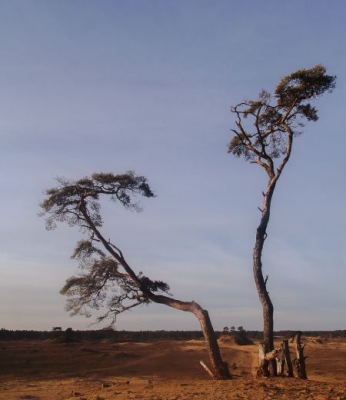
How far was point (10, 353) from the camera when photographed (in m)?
40.8

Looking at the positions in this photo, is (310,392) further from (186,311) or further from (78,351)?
(78,351)

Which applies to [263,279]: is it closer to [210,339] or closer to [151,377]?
[210,339]

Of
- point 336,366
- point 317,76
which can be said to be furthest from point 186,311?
point 336,366

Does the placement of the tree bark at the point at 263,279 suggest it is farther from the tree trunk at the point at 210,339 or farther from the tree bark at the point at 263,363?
the tree trunk at the point at 210,339

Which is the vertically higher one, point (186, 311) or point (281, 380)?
point (186, 311)

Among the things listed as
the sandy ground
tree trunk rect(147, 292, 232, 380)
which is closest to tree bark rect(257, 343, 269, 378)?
the sandy ground

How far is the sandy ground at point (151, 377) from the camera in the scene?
13031mm

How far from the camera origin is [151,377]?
2661cm

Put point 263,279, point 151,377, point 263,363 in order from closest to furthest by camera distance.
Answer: point 263,363
point 263,279
point 151,377

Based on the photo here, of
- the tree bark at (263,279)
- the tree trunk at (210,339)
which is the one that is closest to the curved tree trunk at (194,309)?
the tree trunk at (210,339)

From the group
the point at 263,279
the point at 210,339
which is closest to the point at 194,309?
the point at 210,339

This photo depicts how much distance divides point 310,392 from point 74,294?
32.8 feet

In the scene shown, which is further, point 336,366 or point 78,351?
point 78,351

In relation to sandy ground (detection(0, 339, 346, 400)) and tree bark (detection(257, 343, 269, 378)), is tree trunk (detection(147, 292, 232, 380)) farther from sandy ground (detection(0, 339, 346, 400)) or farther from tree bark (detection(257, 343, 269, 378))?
tree bark (detection(257, 343, 269, 378))
